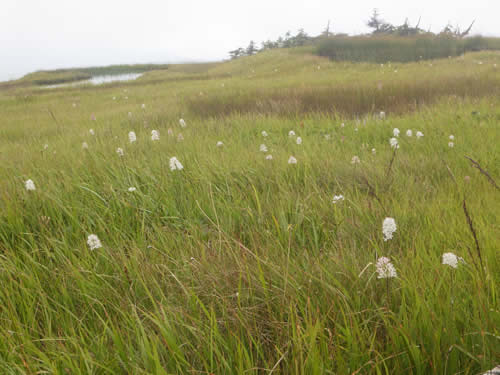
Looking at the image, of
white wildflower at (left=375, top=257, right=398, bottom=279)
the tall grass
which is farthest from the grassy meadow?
the tall grass

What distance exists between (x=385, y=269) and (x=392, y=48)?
78.8 ft

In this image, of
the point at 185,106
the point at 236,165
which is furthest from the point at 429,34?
the point at 236,165

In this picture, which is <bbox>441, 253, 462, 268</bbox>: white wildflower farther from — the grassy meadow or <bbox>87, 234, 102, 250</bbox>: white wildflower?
<bbox>87, 234, 102, 250</bbox>: white wildflower

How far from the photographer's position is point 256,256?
50.0 inches

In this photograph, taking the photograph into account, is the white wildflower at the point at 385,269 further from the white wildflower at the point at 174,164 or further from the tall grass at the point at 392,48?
the tall grass at the point at 392,48

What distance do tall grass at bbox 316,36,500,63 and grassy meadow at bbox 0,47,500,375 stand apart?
58.9 ft

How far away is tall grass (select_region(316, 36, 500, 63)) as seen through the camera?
20422 millimetres

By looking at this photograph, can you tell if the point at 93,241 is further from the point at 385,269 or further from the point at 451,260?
the point at 451,260

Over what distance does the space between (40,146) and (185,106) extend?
3920mm

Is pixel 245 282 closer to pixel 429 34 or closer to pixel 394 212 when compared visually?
pixel 394 212

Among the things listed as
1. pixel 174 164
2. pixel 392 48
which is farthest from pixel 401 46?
pixel 174 164

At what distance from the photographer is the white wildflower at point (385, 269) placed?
3.71 ft

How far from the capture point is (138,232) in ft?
7.13

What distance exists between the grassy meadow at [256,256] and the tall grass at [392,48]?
707 inches
